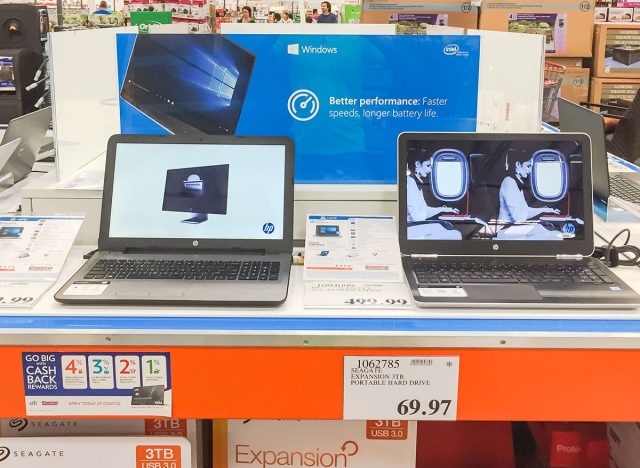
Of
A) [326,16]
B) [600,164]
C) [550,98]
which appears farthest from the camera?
[326,16]

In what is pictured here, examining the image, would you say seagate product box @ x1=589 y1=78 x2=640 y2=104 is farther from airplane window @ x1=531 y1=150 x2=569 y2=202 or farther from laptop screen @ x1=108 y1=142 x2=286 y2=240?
laptop screen @ x1=108 y1=142 x2=286 y2=240

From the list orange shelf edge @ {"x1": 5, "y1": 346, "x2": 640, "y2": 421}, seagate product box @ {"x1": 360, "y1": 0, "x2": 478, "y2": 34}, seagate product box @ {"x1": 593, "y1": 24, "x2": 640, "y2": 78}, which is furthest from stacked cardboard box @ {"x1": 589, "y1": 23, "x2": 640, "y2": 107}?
orange shelf edge @ {"x1": 5, "y1": 346, "x2": 640, "y2": 421}

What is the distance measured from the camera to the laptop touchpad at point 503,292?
142cm

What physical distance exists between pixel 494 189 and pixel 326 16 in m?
4.99

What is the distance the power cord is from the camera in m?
1.61

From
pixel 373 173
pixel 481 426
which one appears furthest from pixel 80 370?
pixel 481 426

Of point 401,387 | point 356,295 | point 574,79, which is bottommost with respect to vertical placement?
point 401,387

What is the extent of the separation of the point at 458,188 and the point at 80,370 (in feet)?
2.94

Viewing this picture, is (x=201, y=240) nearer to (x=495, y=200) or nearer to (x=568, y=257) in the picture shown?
(x=495, y=200)

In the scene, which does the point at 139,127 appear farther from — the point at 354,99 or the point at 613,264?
the point at 613,264

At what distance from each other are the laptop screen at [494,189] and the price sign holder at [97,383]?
64 centimetres

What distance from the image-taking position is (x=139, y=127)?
5.93 feet

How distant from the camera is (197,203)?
5.35 ft

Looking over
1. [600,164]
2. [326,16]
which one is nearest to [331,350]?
[600,164]
